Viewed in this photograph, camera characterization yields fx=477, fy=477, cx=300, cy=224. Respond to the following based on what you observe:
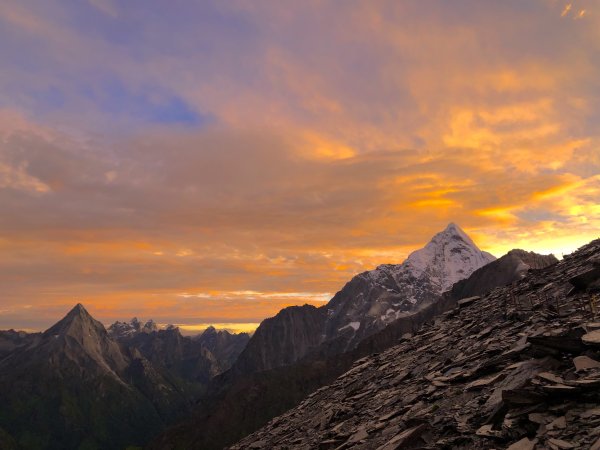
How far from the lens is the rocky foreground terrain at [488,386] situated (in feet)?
47.3

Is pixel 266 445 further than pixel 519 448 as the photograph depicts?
Yes

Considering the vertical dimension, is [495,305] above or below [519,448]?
above

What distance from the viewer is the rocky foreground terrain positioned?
1441cm

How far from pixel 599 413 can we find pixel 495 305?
2637 centimetres

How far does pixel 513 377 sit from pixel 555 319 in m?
8.34

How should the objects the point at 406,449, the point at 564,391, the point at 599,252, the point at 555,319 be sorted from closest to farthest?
the point at 564,391 → the point at 406,449 → the point at 555,319 → the point at 599,252

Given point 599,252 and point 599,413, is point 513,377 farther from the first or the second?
point 599,252

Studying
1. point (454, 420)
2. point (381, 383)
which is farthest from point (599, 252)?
point (454, 420)

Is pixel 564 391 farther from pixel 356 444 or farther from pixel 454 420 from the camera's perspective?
pixel 356 444

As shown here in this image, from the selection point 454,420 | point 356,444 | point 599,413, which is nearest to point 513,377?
point 454,420

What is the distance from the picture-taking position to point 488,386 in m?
19.4

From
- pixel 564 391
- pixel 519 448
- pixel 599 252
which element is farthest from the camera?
pixel 599 252

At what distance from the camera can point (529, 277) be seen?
44000 mm

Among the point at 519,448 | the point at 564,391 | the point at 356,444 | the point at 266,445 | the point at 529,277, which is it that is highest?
the point at 529,277
